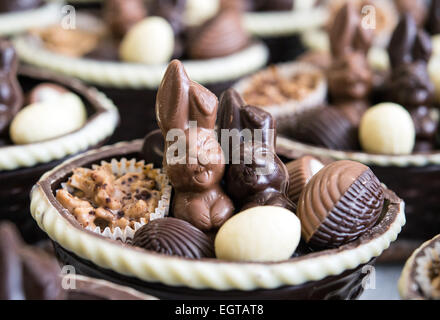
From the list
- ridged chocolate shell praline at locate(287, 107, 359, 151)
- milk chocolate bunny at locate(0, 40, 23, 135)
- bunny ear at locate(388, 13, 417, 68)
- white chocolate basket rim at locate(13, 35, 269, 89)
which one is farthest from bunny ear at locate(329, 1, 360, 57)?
milk chocolate bunny at locate(0, 40, 23, 135)

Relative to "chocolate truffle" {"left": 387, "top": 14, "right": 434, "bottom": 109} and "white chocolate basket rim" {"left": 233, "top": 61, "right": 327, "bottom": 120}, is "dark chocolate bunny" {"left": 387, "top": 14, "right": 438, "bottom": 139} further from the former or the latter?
"white chocolate basket rim" {"left": 233, "top": 61, "right": 327, "bottom": 120}

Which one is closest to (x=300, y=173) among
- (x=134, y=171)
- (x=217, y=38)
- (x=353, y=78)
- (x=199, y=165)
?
(x=199, y=165)

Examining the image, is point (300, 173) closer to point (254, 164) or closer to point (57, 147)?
point (254, 164)

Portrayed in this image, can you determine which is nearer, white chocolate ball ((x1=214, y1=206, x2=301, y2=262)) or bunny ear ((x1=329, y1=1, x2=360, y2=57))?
white chocolate ball ((x1=214, y1=206, x2=301, y2=262))

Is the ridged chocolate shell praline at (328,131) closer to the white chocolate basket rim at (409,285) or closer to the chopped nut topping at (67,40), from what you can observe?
the white chocolate basket rim at (409,285)

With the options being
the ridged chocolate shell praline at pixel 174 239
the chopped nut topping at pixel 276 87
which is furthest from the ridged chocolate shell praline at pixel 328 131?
the ridged chocolate shell praline at pixel 174 239
